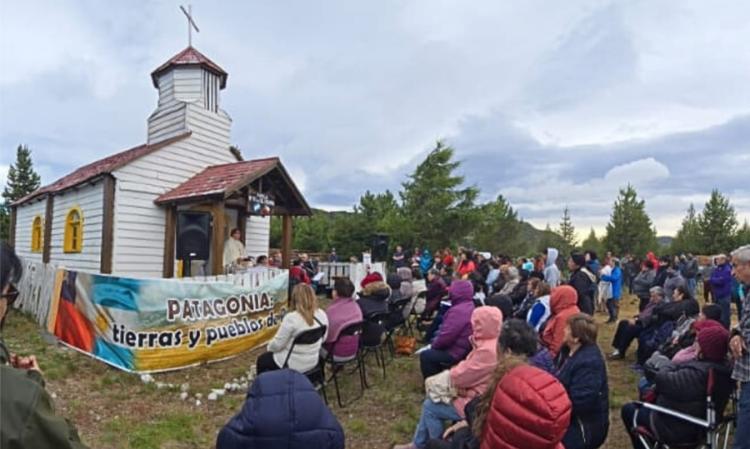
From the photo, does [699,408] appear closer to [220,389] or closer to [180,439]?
[180,439]

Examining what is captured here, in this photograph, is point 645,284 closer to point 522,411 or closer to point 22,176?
point 522,411

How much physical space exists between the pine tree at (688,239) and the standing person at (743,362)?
3483cm

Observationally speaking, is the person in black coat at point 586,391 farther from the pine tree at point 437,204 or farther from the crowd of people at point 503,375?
the pine tree at point 437,204

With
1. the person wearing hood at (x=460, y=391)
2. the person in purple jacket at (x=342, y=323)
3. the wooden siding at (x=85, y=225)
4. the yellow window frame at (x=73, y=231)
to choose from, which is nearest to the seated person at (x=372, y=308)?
the person in purple jacket at (x=342, y=323)

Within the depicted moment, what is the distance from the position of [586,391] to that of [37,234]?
16773 mm

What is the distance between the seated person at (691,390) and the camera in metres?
3.42

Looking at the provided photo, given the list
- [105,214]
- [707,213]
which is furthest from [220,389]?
[707,213]

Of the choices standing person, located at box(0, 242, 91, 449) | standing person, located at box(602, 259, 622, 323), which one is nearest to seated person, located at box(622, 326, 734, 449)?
standing person, located at box(0, 242, 91, 449)

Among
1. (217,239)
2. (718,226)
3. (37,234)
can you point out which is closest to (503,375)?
(217,239)

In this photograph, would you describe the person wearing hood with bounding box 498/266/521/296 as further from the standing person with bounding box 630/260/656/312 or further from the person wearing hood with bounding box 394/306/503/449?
the person wearing hood with bounding box 394/306/503/449

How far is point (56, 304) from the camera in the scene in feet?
25.3

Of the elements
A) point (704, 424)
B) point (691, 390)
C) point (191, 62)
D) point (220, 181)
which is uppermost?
point (191, 62)

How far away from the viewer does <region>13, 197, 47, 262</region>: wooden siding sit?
49.5 feet

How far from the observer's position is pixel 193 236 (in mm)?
9023
